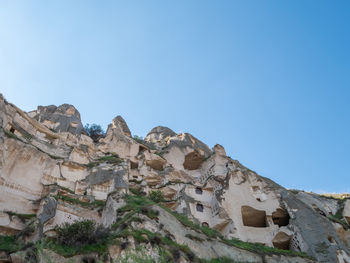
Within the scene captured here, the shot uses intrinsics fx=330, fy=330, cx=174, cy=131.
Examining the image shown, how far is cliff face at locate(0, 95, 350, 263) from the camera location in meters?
19.4

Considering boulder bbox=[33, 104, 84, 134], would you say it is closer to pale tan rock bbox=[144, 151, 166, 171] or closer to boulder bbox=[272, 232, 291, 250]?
pale tan rock bbox=[144, 151, 166, 171]

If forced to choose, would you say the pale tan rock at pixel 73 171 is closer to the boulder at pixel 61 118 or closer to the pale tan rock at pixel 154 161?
the pale tan rock at pixel 154 161

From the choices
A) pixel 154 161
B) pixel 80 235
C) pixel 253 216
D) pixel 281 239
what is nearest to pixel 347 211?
pixel 253 216

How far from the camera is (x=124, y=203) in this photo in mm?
22609

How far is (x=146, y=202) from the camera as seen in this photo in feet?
78.2

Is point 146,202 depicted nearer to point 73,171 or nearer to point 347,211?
point 73,171

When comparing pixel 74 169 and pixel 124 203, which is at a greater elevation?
pixel 74 169

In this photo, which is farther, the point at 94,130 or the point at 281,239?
the point at 94,130

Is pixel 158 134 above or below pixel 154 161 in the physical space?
above

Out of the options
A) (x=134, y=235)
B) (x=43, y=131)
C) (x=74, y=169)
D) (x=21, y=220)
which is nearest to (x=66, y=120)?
(x=43, y=131)

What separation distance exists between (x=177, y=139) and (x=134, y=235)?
3100 cm

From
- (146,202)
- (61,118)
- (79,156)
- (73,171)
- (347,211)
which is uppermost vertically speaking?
(61,118)

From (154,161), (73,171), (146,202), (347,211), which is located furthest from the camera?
(154,161)

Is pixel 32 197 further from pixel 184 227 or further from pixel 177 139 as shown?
pixel 177 139
